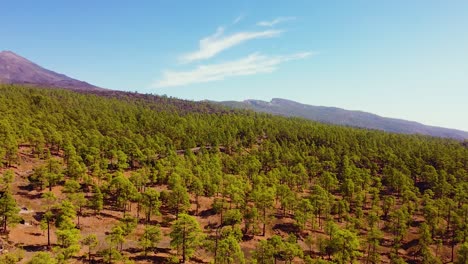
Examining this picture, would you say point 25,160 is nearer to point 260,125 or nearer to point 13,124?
point 13,124

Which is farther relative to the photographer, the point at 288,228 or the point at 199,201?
the point at 199,201

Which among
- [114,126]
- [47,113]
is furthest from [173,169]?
[47,113]

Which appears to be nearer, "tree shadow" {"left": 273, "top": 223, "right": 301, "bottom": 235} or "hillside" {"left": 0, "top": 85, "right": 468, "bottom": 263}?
"hillside" {"left": 0, "top": 85, "right": 468, "bottom": 263}

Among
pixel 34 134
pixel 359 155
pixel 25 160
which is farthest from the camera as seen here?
pixel 359 155

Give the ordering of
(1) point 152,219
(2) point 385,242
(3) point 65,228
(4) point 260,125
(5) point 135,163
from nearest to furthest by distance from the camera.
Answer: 1. (3) point 65,228
2. (1) point 152,219
3. (2) point 385,242
4. (5) point 135,163
5. (4) point 260,125

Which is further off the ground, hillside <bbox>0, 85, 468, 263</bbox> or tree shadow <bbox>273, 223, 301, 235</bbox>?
hillside <bbox>0, 85, 468, 263</bbox>

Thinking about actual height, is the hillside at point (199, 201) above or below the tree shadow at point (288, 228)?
above

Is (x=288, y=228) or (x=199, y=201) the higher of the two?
(x=199, y=201)

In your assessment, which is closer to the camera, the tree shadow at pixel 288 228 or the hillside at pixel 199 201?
the hillside at pixel 199 201
